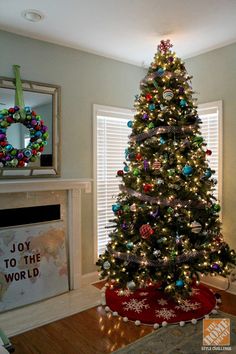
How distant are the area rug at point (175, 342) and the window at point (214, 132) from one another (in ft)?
5.28

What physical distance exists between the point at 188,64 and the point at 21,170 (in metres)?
2.56

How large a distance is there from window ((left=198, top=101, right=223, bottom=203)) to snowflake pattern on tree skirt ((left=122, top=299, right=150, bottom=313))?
5.04ft

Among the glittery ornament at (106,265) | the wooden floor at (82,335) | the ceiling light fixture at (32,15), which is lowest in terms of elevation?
the wooden floor at (82,335)

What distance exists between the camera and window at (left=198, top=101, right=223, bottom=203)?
3.69 meters

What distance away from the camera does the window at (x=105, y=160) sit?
3.94 m

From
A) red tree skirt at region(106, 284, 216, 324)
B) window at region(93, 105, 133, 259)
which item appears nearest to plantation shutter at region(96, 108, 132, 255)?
window at region(93, 105, 133, 259)

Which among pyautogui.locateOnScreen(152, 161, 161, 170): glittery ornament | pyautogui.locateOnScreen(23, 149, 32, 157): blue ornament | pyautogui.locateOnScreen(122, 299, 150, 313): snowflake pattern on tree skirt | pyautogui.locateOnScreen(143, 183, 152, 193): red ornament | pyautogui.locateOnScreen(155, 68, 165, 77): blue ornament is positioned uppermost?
pyautogui.locateOnScreen(155, 68, 165, 77): blue ornament

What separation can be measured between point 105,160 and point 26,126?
1.19 meters

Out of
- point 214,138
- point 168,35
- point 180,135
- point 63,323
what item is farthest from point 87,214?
point 168,35

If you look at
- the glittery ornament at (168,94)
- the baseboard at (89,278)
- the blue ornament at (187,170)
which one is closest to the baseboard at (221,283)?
the baseboard at (89,278)

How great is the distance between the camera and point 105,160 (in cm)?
404

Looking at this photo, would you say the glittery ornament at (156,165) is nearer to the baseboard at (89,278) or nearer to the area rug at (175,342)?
the area rug at (175,342)

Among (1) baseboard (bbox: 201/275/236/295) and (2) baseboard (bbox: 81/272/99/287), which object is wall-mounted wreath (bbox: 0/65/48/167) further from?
(1) baseboard (bbox: 201/275/236/295)

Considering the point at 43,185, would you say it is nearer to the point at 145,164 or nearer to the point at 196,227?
the point at 145,164
